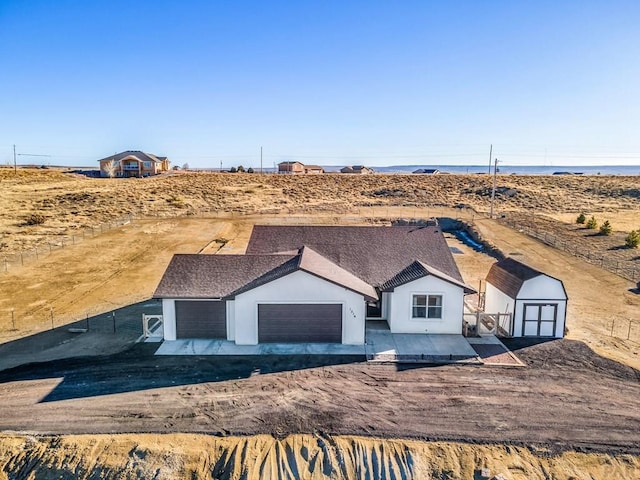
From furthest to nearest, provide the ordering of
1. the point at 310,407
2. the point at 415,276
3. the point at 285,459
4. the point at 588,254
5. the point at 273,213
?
the point at 273,213, the point at 588,254, the point at 415,276, the point at 310,407, the point at 285,459

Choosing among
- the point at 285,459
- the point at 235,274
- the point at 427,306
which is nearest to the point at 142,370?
the point at 235,274

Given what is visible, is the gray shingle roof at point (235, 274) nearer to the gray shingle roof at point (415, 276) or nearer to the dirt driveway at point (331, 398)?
the gray shingle roof at point (415, 276)

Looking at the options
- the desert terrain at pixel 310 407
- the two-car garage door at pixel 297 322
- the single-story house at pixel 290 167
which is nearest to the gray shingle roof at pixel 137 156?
the single-story house at pixel 290 167

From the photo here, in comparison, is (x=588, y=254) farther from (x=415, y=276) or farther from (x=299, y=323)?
(x=299, y=323)

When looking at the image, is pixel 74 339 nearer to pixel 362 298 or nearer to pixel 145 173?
pixel 362 298

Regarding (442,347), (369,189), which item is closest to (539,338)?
(442,347)

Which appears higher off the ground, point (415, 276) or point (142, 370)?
point (415, 276)
